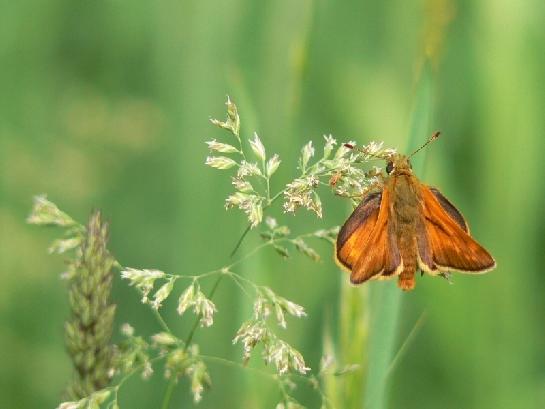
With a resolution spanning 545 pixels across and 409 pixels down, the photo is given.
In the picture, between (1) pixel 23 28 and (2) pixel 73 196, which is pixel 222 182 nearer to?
(2) pixel 73 196

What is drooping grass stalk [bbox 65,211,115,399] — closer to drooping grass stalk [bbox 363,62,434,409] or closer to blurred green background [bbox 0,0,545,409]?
drooping grass stalk [bbox 363,62,434,409]

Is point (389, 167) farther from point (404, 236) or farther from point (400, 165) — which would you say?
point (404, 236)

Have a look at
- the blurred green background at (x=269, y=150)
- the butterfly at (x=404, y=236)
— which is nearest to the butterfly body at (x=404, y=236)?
the butterfly at (x=404, y=236)

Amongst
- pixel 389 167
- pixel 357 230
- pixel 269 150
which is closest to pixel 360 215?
pixel 357 230

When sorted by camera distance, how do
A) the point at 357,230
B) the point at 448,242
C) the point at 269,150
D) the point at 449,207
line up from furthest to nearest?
the point at 269,150
the point at 449,207
the point at 448,242
the point at 357,230

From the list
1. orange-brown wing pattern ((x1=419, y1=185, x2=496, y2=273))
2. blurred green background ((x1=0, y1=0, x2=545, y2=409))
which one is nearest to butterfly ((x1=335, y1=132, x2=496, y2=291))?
orange-brown wing pattern ((x1=419, y1=185, x2=496, y2=273))

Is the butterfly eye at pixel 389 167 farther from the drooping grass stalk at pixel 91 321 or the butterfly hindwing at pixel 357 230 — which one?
the drooping grass stalk at pixel 91 321

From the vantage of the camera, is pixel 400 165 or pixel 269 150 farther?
pixel 269 150
